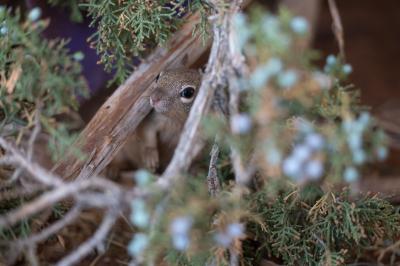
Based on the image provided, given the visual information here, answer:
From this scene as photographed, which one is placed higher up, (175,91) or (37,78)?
(37,78)

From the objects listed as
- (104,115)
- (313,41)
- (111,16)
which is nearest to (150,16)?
(111,16)

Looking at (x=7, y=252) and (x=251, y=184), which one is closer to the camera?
(x=7, y=252)

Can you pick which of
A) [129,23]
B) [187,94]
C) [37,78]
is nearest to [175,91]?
[187,94]

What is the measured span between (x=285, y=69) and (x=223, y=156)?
0.72 m

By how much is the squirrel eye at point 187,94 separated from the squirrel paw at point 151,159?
0.27 metres

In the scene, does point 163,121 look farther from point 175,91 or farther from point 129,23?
point 129,23

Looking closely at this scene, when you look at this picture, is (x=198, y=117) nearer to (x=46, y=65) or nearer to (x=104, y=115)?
(x=46, y=65)

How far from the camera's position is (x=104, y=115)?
1.95 metres

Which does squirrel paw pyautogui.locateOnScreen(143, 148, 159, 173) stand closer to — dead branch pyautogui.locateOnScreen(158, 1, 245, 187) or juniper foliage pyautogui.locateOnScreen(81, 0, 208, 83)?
juniper foliage pyautogui.locateOnScreen(81, 0, 208, 83)

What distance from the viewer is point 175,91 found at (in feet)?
7.54

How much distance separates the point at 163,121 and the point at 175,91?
30 cm

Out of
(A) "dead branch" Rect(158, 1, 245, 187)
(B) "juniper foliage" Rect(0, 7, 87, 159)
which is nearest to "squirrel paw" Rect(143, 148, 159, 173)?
(B) "juniper foliage" Rect(0, 7, 87, 159)

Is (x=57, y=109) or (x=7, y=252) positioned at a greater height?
(x=57, y=109)

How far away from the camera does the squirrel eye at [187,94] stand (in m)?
2.31
